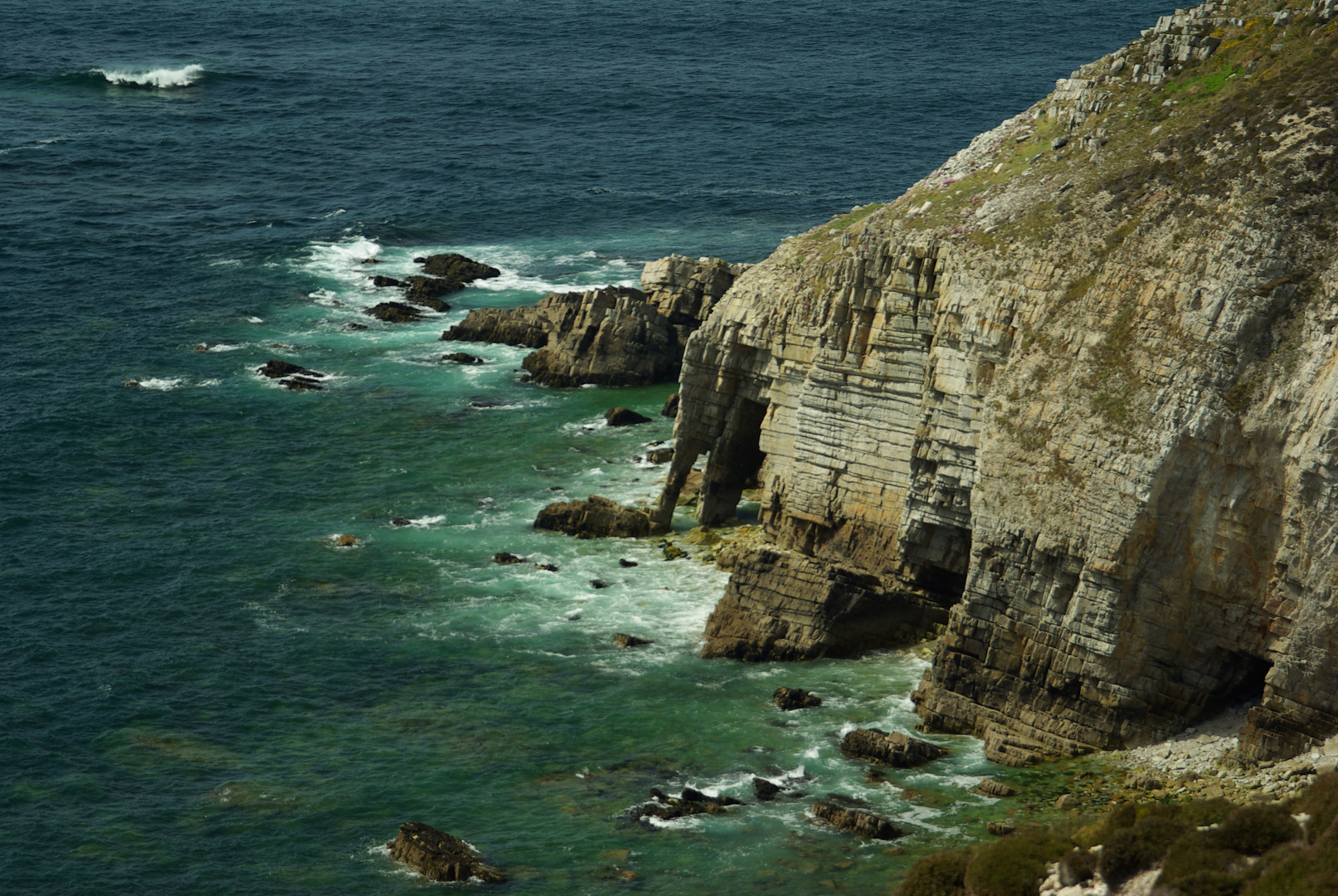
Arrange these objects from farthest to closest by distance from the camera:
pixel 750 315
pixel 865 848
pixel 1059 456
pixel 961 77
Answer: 1. pixel 961 77
2. pixel 750 315
3. pixel 1059 456
4. pixel 865 848

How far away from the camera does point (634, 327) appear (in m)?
90.2

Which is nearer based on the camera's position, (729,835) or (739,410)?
(729,835)

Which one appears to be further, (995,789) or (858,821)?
(995,789)

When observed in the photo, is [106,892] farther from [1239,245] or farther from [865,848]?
[1239,245]

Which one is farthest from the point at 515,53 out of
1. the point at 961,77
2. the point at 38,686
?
the point at 38,686

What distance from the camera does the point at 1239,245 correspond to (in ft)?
155

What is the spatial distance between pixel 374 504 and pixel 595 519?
41.3ft

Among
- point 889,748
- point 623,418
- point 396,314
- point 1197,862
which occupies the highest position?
point 396,314

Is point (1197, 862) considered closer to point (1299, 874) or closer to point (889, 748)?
point (1299, 874)

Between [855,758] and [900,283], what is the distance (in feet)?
63.8

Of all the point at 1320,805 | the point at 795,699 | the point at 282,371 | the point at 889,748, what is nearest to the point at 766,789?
the point at 889,748

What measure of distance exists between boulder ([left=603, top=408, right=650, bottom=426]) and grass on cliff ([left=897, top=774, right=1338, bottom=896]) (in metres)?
48.5

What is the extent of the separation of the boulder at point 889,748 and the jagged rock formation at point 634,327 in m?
43.3

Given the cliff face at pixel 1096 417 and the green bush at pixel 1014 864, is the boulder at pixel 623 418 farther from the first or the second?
the green bush at pixel 1014 864
